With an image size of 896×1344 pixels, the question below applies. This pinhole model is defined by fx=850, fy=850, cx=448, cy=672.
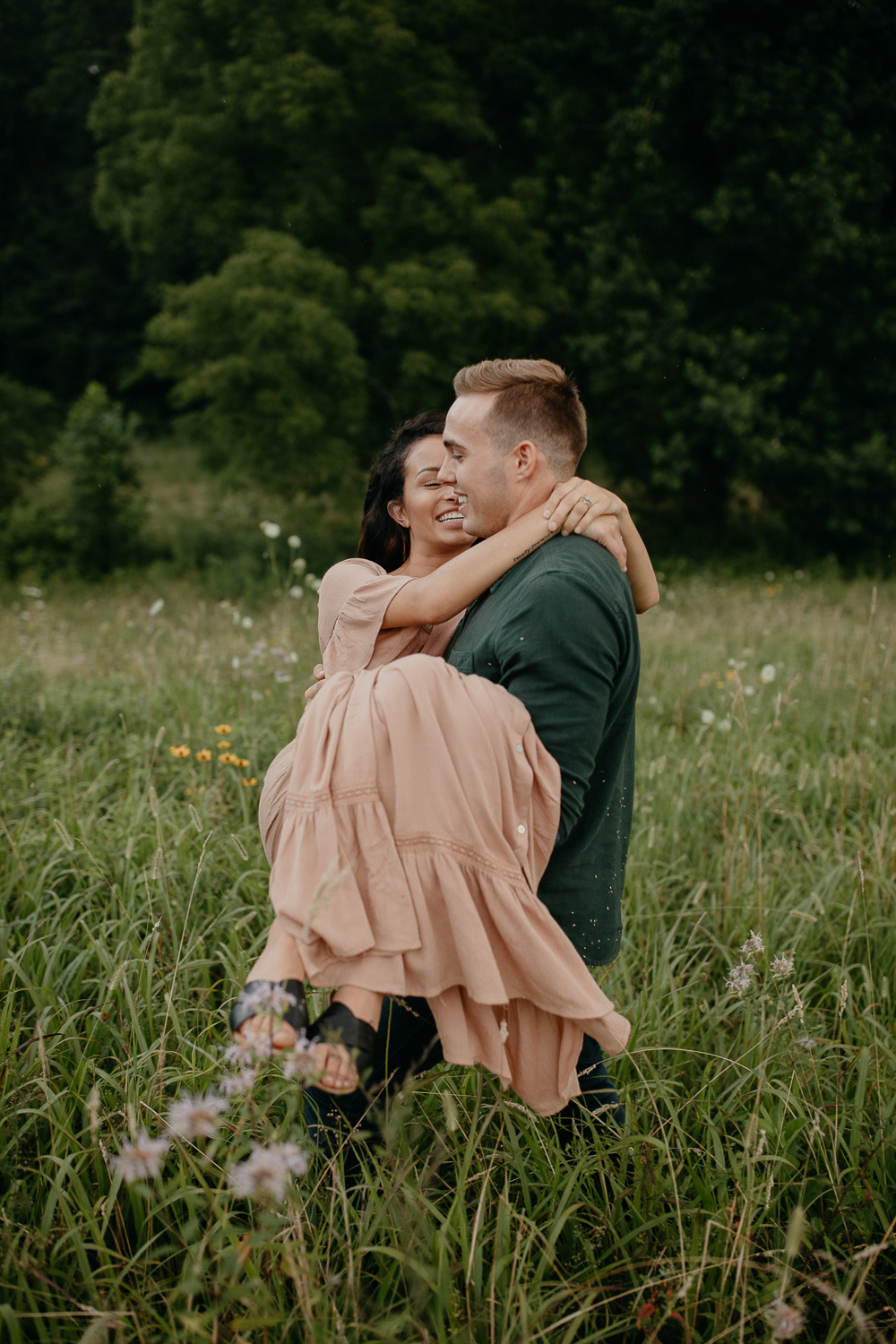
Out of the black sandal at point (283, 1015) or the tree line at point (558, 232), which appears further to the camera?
the tree line at point (558, 232)

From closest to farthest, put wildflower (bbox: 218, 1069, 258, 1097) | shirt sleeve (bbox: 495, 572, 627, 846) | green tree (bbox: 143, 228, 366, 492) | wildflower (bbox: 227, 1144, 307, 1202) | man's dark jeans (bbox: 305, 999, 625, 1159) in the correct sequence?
wildflower (bbox: 227, 1144, 307, 1202), wildflower (bbox: 218, 1069, 258, 1097), shirt sleeve (bbox: 495, 572, 627, 846), man's dark jeans (bbox: 305, 999, 625, 1159), green tree (bbox: 143, 228, 366, 492)

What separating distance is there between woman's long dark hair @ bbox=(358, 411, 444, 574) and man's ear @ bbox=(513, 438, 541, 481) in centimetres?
75

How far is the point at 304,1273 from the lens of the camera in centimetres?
133

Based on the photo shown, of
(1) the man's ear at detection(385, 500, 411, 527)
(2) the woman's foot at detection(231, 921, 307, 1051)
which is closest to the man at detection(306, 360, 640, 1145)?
(2) the woman's foot at detection(231, 921, 307, 1051)

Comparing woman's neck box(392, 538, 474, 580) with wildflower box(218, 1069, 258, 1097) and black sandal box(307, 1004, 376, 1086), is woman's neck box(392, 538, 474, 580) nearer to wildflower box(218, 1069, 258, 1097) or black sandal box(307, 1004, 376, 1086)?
black sandal box(307, 1004, 376, 1086)

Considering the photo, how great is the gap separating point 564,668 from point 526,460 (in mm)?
557

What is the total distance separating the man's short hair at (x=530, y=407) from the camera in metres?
1.88

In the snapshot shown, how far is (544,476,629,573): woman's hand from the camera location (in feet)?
5.89

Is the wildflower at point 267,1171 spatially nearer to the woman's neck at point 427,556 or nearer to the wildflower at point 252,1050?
the wildflower at point 252,1050

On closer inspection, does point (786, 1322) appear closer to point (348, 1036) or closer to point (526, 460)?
point (348, 1036)

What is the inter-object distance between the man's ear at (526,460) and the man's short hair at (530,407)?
2 centimetres

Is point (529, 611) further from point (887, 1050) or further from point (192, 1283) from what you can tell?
point (887, 1050)

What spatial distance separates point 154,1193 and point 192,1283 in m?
0.96

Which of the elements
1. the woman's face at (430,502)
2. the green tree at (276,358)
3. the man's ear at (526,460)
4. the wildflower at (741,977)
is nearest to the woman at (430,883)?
the wildflower at (741,977)
